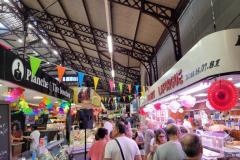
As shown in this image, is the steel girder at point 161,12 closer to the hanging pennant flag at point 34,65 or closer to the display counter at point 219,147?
the display counter at point 219,147

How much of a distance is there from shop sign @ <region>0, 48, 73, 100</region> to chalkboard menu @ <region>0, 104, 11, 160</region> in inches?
38.9

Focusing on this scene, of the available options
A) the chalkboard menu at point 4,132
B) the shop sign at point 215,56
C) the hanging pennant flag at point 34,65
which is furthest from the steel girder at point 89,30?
the chalkboard menu at point 4,132

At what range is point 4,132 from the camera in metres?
3.21

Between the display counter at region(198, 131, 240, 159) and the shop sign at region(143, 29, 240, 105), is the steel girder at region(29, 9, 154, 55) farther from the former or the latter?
the shop sign at region(143, 29, 240, 105)

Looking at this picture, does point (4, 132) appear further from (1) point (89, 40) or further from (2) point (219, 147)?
(1) point (89, 40)

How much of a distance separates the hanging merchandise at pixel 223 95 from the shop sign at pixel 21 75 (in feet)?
9.80

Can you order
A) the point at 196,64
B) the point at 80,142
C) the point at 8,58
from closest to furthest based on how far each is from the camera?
the point at 8,58 → the point at 196,64 → the point at 80,142

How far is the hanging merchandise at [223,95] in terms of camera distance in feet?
12.7

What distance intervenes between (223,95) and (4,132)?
281cm

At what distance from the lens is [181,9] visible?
887 cm

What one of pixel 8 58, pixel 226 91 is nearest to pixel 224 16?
pixel 226 91

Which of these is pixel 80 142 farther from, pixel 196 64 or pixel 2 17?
pixel 2 17

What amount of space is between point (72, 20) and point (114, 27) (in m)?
2.56

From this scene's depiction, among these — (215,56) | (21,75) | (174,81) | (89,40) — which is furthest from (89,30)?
(215,56)
